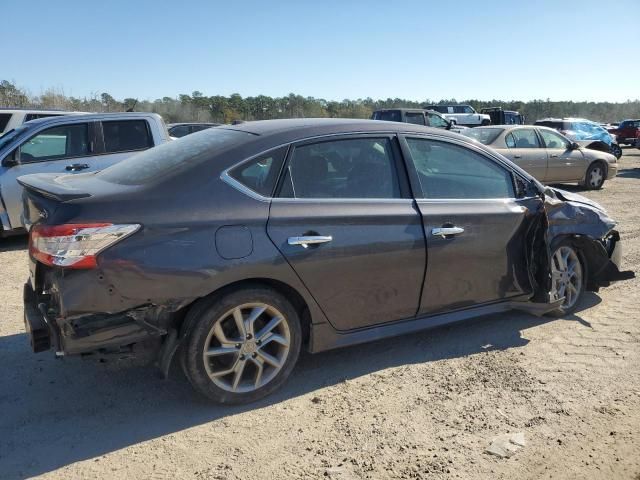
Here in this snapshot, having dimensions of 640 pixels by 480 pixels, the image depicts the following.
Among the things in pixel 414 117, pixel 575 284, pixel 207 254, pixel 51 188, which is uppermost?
pixel 414 117

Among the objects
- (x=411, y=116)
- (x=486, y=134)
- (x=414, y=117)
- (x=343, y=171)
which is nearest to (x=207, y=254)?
(x=343, y=171)

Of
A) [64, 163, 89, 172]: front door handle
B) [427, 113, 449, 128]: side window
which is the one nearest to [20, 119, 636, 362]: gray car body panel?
[64, 163, 89, 172]: front door handle

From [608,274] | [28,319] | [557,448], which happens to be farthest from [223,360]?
[608,274]

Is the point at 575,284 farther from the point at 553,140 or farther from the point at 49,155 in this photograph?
the point at 553,140

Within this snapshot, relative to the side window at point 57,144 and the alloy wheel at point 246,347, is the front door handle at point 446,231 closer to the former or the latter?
the alloy wheel at point 246,347

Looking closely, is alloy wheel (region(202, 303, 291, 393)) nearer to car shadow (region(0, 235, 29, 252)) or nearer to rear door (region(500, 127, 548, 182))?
car shadow (region(0, 235, 29, 252))

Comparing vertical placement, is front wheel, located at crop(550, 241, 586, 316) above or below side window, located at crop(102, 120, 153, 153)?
below

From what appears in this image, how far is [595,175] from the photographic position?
43.9 feet

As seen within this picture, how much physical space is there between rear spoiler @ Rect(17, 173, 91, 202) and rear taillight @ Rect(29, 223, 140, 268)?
22cm

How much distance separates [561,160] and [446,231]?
32.9 feet

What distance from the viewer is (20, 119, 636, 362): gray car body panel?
9.57 ft

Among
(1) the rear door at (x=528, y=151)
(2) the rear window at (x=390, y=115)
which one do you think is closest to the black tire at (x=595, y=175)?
(1) the rear door at (x=528, y=151)

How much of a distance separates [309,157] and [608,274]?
313 centimetres

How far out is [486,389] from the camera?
3.57 meters
